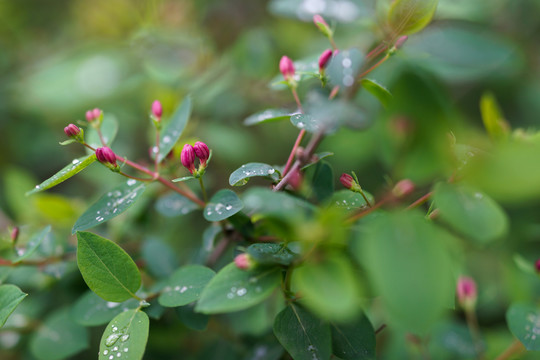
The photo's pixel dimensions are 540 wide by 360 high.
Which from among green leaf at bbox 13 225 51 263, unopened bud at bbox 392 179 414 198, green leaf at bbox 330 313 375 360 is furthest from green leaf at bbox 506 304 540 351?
green leaf at bbox 13 225 51 263

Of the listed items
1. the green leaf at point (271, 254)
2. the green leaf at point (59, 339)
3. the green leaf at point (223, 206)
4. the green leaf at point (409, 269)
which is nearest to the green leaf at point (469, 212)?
the green leaf at point (409, 269)

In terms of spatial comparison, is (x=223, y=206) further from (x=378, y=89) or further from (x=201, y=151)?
(x=378, y=89)

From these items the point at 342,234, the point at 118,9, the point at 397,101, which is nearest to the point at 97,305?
the point at 342,234

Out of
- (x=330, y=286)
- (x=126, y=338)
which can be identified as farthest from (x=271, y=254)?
(x=126, y=338)

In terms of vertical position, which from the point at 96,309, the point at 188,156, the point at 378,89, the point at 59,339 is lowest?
the point at 59,339

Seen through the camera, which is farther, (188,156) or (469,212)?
(188,156)

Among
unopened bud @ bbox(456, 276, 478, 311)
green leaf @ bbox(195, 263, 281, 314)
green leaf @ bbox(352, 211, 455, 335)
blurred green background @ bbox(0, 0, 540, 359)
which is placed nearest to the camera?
green leaf @ bbox(352, 211, 455, 335)

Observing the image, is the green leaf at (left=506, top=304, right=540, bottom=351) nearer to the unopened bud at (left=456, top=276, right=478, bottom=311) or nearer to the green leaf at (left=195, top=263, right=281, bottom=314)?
the unopened bud at (left=456, top=276, right=478, bottom=311)
